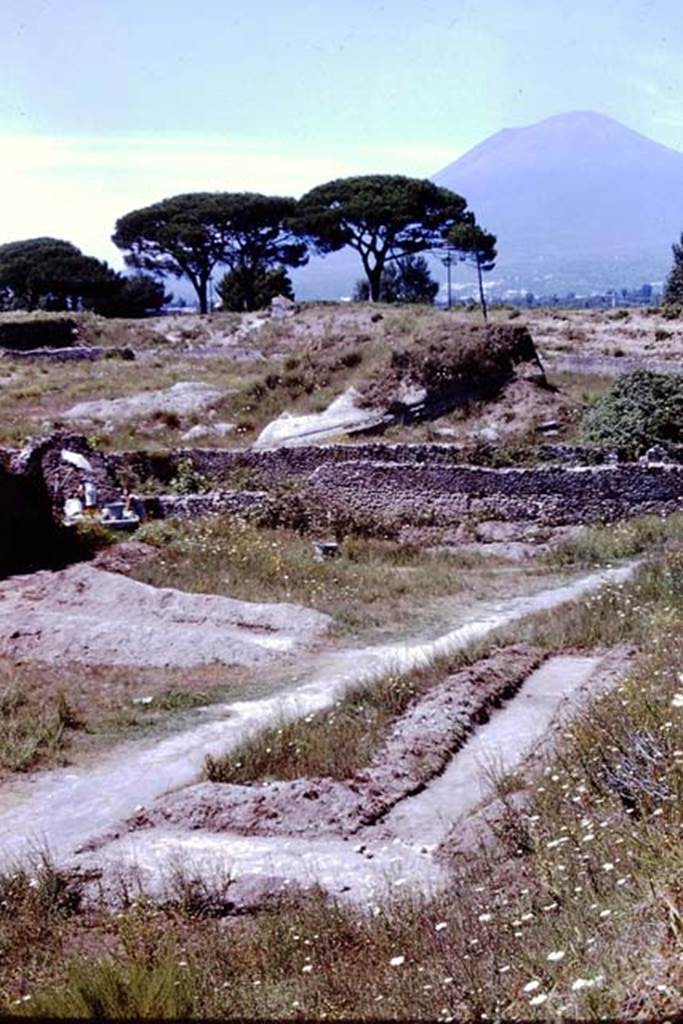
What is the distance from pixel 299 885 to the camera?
24.1ft

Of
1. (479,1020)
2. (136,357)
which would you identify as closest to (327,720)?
(479,1020)

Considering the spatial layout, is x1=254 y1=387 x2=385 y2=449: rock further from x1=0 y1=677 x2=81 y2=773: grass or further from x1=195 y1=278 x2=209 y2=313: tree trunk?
x1=195 y1=278 x2=209 y2=313: tree trunk

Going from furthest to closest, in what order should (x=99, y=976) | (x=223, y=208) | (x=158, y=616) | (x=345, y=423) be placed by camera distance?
(x=223, y=208), (x=345, y=423), (x=158, y=616), (x=99, y=976)

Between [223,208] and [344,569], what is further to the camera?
[223,208]

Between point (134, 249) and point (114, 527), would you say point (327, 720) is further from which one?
point (134, 249)

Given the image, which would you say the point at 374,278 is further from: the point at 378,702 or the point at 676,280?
the point at 378,702

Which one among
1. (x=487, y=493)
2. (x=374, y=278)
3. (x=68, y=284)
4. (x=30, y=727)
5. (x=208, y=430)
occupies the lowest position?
(x=30, y=727)

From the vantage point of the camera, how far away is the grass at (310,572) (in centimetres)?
1642

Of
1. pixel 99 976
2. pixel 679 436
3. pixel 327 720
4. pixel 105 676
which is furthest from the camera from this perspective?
pixel 679 436

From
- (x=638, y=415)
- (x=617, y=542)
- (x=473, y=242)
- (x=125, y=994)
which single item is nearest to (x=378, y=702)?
(x=125, y=994)

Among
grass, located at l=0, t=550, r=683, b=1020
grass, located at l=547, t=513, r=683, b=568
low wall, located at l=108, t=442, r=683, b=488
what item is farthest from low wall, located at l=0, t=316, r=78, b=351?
grass, located at l=0, t=550, r=683, b=1020

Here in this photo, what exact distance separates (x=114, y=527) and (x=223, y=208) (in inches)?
2046

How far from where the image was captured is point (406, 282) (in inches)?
3248

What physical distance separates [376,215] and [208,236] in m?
12.1
